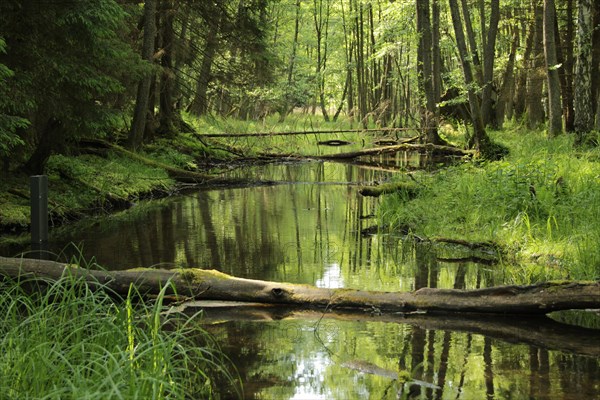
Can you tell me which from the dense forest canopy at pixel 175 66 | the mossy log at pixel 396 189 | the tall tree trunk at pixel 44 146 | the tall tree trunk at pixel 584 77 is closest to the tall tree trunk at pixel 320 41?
the dense forest canopy at pixel 175 66

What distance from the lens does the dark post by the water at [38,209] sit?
930 centimetres

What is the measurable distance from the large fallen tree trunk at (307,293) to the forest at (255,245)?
21 mm

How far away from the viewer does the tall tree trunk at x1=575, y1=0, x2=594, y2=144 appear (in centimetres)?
1616

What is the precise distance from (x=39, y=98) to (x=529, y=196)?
297 inches

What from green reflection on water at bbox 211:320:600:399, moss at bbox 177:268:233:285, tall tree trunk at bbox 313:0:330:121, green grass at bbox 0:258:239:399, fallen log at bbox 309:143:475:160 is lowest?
green reflection on water at bbox 211:320:600:399

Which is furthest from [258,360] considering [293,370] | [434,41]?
[434,41]

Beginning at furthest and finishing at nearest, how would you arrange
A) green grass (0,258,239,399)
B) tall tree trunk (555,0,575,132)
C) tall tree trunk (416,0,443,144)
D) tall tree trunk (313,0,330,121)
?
tall tree trunk (313,0,330,121) → tall tree trunk (416,0,443,144) → tall tree trunk (555,0,575,132) → green grass (0,258,239,399)

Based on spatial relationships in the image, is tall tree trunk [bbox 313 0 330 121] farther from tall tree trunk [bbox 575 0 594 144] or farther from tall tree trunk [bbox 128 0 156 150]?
tall tree trunk [bbox 575 0 594 144]

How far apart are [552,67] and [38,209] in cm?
1211

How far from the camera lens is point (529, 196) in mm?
10234

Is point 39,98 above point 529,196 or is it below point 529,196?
above

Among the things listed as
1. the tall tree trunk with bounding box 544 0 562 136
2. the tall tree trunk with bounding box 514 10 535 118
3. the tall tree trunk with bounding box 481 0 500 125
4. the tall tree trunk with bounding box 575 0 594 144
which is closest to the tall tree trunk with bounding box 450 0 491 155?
the tall tree trunk with bounding box 544 0 562 136

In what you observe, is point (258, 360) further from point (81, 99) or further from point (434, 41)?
point (434, 41)

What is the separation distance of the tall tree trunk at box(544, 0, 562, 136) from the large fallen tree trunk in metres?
11.3
